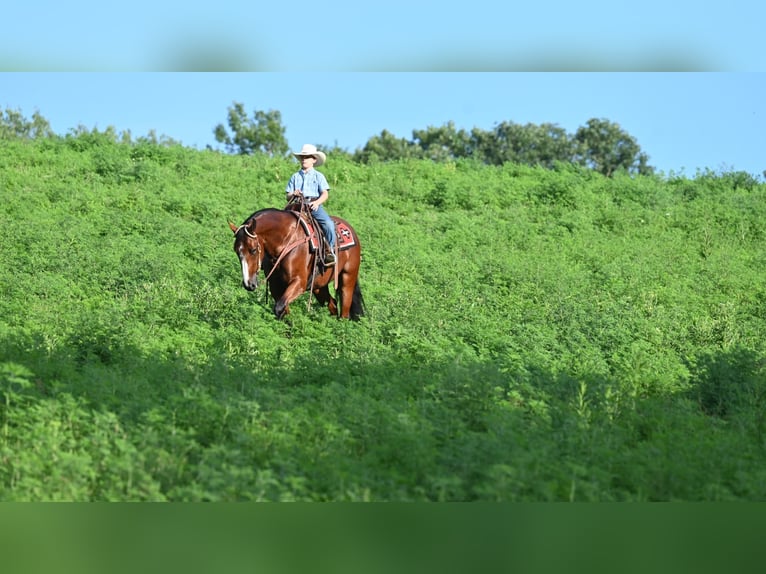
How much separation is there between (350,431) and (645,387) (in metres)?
4.68

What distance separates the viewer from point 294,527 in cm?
696

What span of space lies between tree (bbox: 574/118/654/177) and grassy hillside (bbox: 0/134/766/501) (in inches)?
1289

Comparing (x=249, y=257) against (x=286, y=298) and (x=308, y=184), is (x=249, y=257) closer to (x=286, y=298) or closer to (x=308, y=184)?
(x=286, y=298)

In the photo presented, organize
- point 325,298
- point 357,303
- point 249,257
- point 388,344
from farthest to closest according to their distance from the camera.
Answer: point 357,303
point 325,298
point 388,344
point 249,257

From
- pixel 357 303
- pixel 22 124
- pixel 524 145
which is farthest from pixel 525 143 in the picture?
pixel 357 303

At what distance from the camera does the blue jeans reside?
561 inches

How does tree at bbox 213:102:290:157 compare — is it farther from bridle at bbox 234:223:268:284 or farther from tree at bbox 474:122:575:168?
bridle at bbox 234:223:268:284

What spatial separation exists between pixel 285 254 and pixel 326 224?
1.19 meters

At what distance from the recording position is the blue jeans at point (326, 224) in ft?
46.8

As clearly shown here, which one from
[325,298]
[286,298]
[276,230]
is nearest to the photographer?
[276,230]

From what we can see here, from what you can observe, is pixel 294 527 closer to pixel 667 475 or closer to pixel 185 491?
pixel 185 491

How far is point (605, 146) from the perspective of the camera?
59.9m

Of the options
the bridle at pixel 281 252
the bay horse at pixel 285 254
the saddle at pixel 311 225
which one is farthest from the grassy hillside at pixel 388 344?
the saddle at pixel 311 225

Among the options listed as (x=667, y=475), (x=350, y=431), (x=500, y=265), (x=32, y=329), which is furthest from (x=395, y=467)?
(x=500, y=265)
